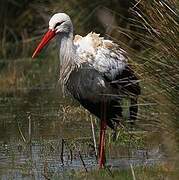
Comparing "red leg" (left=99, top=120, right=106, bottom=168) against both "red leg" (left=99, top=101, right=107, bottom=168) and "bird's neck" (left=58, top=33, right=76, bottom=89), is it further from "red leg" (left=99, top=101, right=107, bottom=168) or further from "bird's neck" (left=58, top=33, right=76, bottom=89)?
"bird's neck" (left=58, top=33, right=76, bottom=89)

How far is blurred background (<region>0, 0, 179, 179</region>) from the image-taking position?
727 centimetres

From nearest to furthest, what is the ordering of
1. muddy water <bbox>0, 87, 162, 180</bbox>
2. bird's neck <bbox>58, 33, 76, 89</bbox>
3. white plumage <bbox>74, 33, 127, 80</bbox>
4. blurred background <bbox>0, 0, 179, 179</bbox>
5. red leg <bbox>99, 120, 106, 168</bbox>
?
1. blurred background <bbox>0, 0, 179, 179</bbox>
2. muddy water <bbox>0, 87, 162, 180</bbox>
3. red leg <bbox>99, 120, 106, 168</bbox>
4. bird's neck <bbox>58, 33, 76, 89</bbox>
5. white plumage <bbox>74, 33, 127, 80</bbox>

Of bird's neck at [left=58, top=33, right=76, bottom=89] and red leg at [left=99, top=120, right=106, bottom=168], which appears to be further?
bird's neck at [left=58, top=33, right=76, bottom=89]

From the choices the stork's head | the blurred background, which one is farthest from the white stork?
the blurred background

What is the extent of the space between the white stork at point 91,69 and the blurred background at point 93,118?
Result: 0.92 feet

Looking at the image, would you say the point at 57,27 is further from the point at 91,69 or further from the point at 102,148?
the point at 102,148

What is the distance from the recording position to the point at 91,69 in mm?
9758

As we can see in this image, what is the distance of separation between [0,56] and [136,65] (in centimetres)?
1398

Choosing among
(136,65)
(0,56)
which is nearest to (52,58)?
(0,56)

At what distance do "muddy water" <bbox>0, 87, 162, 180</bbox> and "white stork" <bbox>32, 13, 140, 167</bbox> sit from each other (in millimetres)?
378

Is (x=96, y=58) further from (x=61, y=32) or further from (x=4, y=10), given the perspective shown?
(x=4, y=10)

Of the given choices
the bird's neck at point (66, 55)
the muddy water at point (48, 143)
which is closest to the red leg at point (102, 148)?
the muddy water at point (48, 143)

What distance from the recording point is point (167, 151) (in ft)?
22.8

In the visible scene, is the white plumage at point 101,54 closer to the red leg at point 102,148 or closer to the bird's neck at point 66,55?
the bird's neck at point 66,55
